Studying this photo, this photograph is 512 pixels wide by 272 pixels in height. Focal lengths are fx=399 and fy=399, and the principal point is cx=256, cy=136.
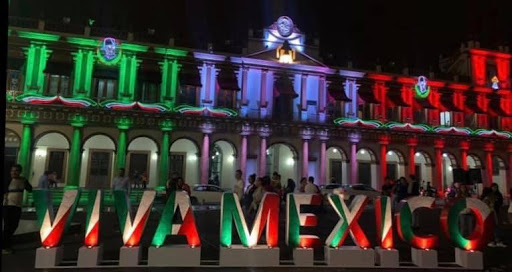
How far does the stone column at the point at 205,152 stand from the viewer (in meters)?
24.9

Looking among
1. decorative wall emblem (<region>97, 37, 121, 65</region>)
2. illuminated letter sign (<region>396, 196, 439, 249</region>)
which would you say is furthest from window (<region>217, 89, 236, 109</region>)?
illuminated letter sign (<region>396, 196, 439, 249</region>)

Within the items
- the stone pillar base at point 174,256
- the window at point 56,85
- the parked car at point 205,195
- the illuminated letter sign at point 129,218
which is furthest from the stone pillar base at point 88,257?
the window at point 56,85

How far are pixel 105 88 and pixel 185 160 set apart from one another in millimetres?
6730

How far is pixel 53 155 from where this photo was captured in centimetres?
2398

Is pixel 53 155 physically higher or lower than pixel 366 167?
lower

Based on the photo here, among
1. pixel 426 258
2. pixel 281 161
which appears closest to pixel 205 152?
pixel 281 161

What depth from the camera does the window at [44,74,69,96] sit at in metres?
23.8

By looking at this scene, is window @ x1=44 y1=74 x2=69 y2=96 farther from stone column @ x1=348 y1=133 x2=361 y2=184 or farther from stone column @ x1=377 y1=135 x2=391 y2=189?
stone column @ x1=377 y1=135 x2=391 y2=189

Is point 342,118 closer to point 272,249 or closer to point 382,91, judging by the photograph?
point 382,91

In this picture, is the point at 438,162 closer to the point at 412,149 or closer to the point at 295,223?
the point at 412,149

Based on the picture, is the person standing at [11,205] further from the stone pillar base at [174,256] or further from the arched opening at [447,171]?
the arched opening at [447,171]

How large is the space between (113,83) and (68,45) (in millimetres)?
3316

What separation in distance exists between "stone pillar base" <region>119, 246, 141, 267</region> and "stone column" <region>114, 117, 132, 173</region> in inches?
697

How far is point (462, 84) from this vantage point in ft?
102
